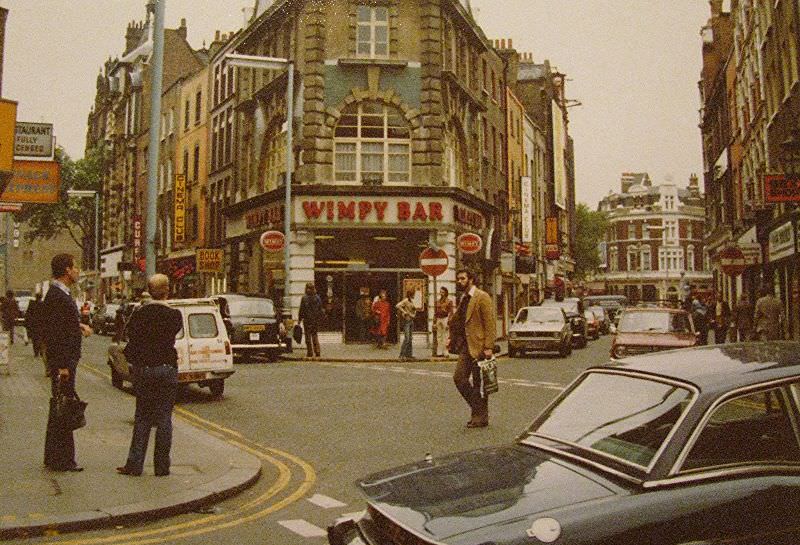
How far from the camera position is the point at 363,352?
2734 centimetres

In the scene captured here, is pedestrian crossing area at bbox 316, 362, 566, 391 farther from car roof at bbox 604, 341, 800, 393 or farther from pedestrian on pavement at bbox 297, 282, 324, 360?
car roof at bbox 604, 341, 800, 393

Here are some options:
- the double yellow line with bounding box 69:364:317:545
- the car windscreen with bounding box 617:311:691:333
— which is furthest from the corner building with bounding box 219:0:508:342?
the double yellow line with bounding box 69:364:317:545

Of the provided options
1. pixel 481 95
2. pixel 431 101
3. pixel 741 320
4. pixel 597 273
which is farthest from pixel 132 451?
pixel 597 273

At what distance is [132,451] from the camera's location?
7910mm

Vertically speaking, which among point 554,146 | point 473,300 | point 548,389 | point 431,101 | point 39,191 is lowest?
point 548,389

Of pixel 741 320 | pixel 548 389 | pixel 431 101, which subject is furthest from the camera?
pixel 431 101

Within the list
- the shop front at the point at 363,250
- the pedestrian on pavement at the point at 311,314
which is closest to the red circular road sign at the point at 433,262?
the pedestrian on pavement at the point at 311,314

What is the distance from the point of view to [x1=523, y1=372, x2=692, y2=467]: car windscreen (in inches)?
157

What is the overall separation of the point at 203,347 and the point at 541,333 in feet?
47.9

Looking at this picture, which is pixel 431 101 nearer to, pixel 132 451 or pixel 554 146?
pixel 132 451

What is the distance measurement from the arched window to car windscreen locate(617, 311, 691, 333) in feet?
44.1

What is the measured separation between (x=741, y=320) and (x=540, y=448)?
2085 centimetres

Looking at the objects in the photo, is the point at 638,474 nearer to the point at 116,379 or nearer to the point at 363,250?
the point at 116,379

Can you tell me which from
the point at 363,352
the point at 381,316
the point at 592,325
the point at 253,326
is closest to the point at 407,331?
the point at 363,352
